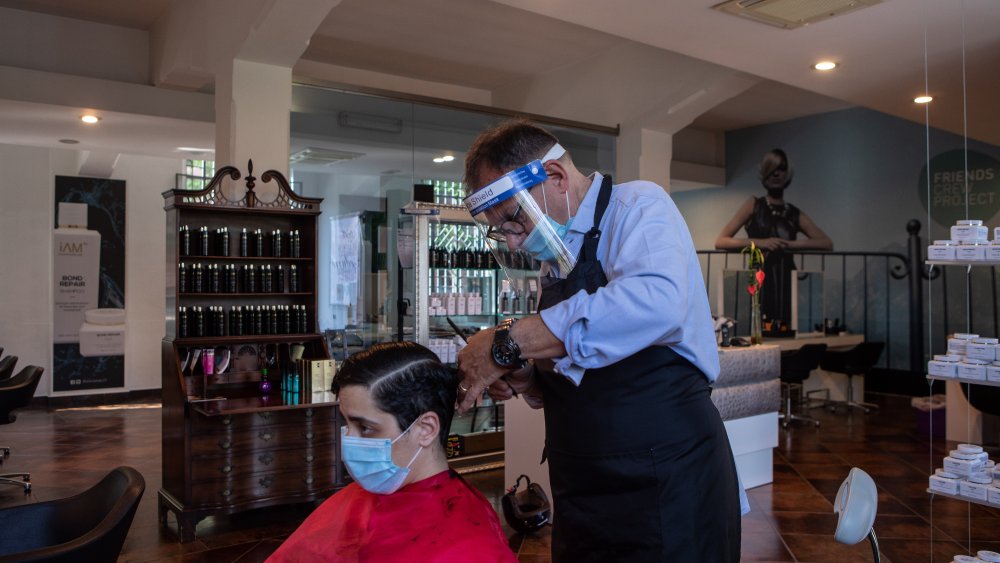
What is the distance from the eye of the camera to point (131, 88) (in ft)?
20.2

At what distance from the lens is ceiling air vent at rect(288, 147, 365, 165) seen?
521 centimetres

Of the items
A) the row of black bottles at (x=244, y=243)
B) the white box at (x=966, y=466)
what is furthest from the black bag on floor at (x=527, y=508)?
the row of black bottles at (x=244, y=243)

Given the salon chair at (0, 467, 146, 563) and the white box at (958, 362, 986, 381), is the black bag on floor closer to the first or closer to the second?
the white box at (958, 362, 986, 381)

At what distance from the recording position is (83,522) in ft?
7.06

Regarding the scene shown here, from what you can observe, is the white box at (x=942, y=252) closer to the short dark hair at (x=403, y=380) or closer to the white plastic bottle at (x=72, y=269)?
the short dark hair at (x=403, y=380)

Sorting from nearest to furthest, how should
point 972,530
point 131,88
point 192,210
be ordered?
point 972,530
point 192,210
point 131,88

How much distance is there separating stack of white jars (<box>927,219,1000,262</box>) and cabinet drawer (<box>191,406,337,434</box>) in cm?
322

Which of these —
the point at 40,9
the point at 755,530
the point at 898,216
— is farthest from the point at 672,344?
the point at 898,216

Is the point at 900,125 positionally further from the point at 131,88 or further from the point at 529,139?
the point at 529,139

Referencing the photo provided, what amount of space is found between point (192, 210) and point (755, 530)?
364 centimetres

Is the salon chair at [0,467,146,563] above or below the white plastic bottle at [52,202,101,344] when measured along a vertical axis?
below

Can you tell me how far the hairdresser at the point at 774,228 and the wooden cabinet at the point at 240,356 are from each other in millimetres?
6298

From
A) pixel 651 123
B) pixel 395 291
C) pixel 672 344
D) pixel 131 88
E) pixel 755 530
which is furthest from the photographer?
pixel 651 123

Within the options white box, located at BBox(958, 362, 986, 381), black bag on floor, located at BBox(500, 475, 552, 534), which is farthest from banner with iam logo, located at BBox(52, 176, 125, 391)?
white box, located at BBox(958, 362, 986, 381)
